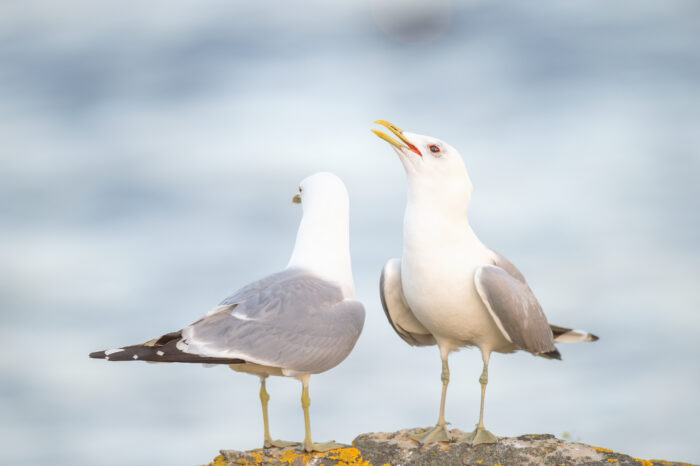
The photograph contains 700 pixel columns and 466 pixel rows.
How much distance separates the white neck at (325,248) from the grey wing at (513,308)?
4.74 feet

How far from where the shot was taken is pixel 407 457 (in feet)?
31.4

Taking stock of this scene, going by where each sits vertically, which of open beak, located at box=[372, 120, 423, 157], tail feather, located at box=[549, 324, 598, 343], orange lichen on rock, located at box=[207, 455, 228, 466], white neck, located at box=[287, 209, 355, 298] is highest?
open beak, located at box=[372, 120, 423, 157]

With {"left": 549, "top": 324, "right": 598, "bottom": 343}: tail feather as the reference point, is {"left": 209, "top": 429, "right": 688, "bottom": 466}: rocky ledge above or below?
below

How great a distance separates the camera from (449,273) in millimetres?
9648

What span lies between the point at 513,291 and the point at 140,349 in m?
3.96

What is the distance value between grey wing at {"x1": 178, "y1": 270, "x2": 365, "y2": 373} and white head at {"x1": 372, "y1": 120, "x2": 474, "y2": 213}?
1480 millimetres

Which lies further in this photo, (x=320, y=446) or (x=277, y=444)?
(x=277, y=444)

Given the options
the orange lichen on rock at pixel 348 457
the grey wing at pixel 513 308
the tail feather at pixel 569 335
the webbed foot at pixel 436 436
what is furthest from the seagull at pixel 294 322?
the tail feather at pixel 569 335

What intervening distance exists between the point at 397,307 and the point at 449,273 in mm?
1148

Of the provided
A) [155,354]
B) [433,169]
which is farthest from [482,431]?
[155,354]

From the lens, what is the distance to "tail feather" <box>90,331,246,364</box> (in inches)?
334

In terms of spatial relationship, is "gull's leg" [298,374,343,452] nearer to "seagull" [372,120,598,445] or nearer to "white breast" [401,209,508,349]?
"seagull" [372,120,598,445]

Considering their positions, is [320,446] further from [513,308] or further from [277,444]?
[513,308]

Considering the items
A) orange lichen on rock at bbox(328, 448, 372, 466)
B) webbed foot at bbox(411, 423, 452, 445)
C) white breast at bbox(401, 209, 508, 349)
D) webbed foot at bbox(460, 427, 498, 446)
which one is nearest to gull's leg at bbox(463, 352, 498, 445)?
webbed foot at bbox(460, 427, 498, 446)
